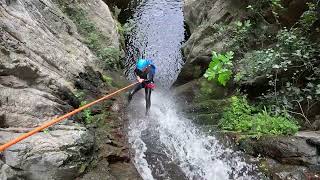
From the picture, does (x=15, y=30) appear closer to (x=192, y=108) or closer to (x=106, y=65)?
(x=106, y=65)

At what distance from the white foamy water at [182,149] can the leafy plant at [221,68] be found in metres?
1.61

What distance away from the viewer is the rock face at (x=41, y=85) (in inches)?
244

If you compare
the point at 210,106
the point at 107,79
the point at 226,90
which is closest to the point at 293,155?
the point at 210,106

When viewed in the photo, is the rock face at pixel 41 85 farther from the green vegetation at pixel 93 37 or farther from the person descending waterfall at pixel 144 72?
the person descending waterfall at pixel 144 72

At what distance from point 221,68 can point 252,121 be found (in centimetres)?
222

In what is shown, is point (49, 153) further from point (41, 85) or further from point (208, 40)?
point (208, 40)

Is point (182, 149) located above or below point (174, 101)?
above

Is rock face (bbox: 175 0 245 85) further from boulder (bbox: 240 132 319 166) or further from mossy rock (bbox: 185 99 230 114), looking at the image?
boulder (bbox: 240 132 319 166)

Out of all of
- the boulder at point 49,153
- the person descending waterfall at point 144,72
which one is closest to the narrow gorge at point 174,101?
the boulder at point 49,153

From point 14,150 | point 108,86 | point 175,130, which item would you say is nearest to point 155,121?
point 175,130

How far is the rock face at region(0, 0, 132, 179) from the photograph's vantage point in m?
6.19

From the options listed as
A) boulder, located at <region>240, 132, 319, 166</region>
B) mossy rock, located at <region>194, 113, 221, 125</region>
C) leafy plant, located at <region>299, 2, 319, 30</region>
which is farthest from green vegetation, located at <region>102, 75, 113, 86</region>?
leafy plant, located at <region>299, 2, 319, 30</region>

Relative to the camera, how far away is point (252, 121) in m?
9.35

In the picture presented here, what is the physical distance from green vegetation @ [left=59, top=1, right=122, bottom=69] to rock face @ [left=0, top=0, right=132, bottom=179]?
0.73 metres
